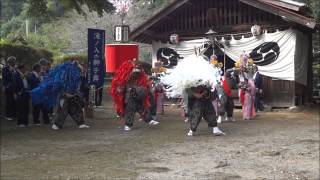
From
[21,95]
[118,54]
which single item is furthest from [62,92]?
[118,54]

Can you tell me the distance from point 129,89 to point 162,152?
125 inches

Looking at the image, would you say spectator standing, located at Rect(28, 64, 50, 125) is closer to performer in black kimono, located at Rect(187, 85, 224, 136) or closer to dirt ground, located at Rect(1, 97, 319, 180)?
dirt ground, located at Rect(1, 97, 319, 180)

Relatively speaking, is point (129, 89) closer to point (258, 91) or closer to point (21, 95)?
point (21, 95)

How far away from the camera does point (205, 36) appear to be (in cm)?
1841

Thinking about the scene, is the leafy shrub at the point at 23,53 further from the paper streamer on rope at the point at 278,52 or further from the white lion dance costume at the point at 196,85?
the white lion dance costume at the point at 196,85

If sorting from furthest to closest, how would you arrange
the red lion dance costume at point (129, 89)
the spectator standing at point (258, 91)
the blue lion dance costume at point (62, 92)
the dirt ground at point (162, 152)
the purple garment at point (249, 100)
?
the spectator standing at point (258, 91) < the purple garment at point (249, 100) < the blue lion dance costume at point (62, 92) < the red lion dance costume at point (129, 89) < the dirt ground at point (162, 152)

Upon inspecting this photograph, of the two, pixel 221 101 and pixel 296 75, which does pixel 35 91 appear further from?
pixel 296 75

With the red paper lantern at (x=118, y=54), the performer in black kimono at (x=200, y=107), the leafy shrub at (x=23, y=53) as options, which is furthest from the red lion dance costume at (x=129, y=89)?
the leafy shrub at (x=23, y=53)

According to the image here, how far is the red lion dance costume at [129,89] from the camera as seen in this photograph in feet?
39.2

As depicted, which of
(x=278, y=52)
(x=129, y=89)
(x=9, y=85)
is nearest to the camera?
(x=129, y=89)

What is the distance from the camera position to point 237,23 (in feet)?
58.4

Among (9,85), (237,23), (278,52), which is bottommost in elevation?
(9,85)

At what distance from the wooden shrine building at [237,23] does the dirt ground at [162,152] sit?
3.96 meters

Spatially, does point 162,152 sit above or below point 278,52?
below
